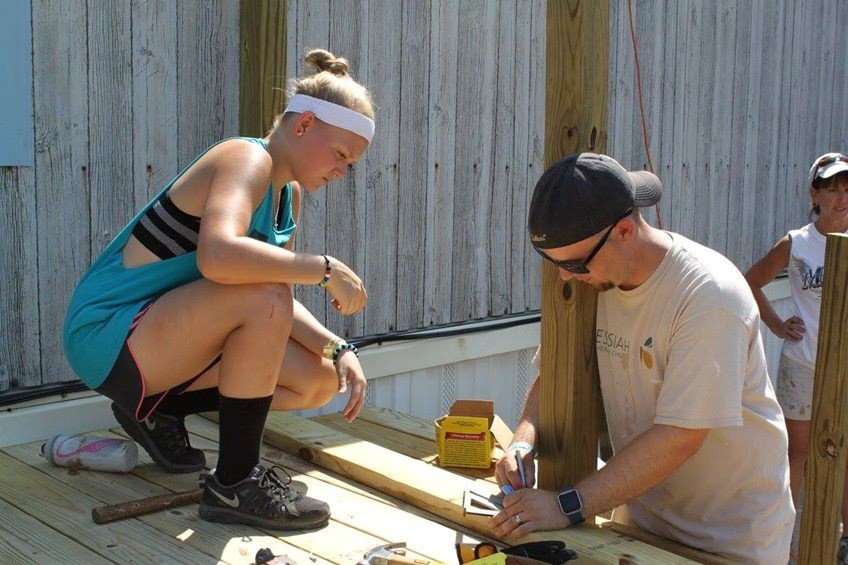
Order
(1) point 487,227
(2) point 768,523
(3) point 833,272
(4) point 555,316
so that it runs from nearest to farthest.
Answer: (3) point 833,272
(2) point 768,523
(4) point 555,316
(1) point 487,227

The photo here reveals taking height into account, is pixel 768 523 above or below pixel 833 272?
below

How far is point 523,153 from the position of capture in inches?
221

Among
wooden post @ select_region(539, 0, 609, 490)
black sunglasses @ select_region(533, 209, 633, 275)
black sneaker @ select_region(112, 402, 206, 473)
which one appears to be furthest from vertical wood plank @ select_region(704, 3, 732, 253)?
black sneaker @ select_region(112, 402, 206, 473)

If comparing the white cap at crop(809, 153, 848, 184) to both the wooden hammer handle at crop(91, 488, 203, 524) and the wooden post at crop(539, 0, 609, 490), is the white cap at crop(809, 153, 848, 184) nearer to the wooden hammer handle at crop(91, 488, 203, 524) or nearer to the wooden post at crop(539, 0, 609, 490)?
the wooden post at crop(539, 0, 609, 490)

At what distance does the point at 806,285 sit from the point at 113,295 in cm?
356

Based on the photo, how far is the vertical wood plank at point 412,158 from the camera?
4.90 metres

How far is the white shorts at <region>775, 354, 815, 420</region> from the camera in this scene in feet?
15.8

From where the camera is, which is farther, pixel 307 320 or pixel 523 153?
pixel 523 153

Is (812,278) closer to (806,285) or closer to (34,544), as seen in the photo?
(806,285)

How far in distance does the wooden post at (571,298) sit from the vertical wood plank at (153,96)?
1.77 metres

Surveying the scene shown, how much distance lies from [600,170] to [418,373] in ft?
8.78

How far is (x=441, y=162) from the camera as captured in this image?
5.14 meters

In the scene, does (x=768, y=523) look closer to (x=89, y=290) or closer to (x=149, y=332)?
(x=149, y=332)

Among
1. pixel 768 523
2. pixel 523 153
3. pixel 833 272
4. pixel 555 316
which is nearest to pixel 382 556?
pixel 555 316
